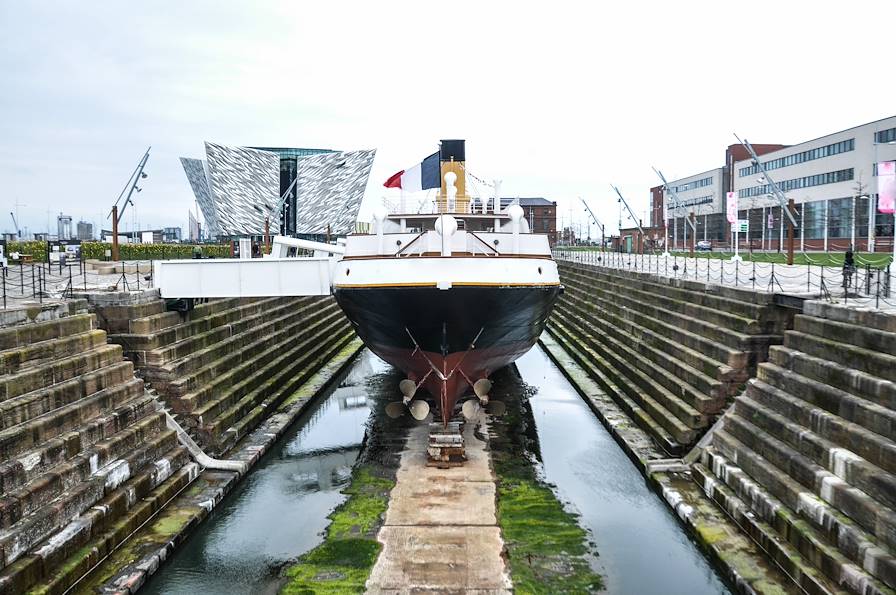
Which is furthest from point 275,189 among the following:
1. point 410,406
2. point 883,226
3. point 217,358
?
point 410,406

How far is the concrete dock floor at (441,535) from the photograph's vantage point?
29.9 ft

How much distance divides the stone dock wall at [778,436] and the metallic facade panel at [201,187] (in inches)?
3097

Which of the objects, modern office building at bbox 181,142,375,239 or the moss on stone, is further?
modern office building at bbox 181,142,375,239

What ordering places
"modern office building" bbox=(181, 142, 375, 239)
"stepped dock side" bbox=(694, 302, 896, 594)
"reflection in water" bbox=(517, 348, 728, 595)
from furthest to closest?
"modern office building" bbox=(181, 142, 375, 239) → "reflection in water" bbox=(517, 348, 728, 595) → "stepped dock side" bbox=(694, 302, 896, 594)

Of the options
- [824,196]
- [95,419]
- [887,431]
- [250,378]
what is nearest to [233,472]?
[95,419]

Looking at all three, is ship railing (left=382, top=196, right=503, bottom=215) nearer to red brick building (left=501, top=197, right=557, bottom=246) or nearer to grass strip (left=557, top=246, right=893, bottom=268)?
grass strip (left=557, top=246, right=893, bottom=268)

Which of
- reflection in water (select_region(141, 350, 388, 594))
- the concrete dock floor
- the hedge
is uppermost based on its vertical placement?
the hedge

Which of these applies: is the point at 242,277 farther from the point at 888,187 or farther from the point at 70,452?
the point at 888,187

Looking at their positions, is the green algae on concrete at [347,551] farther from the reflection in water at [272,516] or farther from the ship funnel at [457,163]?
the ship funnel at [457,163]

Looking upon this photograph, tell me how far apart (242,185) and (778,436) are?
79.1m

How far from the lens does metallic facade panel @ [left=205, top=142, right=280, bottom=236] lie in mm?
77812

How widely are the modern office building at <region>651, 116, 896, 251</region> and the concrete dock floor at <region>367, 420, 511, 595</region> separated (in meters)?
33.0

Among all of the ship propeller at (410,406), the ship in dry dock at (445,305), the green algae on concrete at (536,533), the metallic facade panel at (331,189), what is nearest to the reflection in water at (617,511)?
the green algae on concrete at (536,533)

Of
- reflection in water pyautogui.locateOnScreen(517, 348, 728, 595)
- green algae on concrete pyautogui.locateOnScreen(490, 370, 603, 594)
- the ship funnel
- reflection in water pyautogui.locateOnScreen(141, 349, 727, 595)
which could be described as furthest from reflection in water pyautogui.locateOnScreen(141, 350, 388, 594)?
the ship funnel
